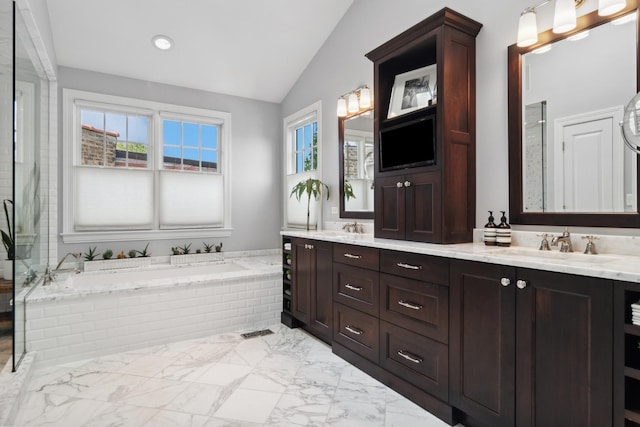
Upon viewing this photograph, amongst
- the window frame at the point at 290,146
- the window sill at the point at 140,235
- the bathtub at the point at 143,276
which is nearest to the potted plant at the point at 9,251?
→ the bathtub at the point at 143,276

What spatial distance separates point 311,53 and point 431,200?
2.60 meters

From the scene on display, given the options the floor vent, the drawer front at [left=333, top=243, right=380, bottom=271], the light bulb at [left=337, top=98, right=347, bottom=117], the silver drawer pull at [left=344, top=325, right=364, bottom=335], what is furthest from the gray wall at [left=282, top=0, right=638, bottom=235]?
the floor vent

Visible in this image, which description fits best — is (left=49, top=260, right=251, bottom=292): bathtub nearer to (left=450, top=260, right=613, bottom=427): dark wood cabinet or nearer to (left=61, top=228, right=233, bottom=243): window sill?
(left=61, top=228, right=233, bottom=243): window sill

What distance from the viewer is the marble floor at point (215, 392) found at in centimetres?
188

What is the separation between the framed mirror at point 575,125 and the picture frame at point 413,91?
0.50 metres

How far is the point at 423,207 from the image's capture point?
2.27m

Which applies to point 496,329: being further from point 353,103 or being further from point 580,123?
point 353,103

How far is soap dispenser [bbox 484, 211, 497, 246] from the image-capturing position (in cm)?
207

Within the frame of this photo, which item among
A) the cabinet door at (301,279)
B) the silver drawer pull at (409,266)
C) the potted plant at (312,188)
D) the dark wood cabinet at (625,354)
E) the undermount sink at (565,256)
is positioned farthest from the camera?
the potted plant at (312,188)

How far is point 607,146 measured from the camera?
1.70 m

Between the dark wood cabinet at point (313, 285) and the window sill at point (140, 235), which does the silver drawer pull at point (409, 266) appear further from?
the window sill at point (140, 235)

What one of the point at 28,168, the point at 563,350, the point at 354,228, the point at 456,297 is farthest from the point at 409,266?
the point at 28,168

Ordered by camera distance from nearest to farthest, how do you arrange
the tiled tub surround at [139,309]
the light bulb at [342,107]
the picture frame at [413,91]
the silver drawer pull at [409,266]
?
1. the silver drawer pull at [409,266]
2. the picture frame at [413,91]
3. the tiled tub surround at [139,309]
4. the light bulb at [342,107]

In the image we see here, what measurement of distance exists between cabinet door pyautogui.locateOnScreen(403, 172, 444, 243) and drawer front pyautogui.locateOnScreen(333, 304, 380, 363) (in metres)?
0.65
